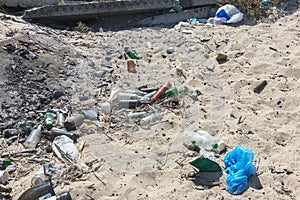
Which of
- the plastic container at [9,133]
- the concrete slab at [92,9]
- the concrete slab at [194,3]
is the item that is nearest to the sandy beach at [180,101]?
the plastic container at [9,133]

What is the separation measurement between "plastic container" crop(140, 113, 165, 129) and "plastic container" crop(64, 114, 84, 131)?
0.53 m

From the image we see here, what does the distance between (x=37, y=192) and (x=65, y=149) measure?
530 millimetres

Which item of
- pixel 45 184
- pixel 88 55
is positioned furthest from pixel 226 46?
pixel 45 184

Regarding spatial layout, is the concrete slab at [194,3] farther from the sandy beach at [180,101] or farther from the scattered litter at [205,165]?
the scattered litter at [205,165]

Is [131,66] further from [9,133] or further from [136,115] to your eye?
[9,133]

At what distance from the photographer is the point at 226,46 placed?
4996 mm

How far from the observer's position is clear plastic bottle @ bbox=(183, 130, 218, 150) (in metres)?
3.27

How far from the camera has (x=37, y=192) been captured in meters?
2.75

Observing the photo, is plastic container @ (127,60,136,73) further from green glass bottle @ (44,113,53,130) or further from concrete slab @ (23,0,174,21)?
concrete slab @ (23,0,174,21)

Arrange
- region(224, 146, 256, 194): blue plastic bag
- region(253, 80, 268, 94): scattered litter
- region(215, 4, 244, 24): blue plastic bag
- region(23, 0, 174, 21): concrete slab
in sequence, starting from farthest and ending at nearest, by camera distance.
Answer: region(215, 4, 244, 24): blue plastic bag < region(23, 0, 174, 21): concrete slab < region(253, 80, 268, 94): scattered litter < region(224, 146, 256, 194): blue plastic bag

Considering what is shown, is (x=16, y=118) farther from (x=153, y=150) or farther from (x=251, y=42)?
(x=251, y=42)

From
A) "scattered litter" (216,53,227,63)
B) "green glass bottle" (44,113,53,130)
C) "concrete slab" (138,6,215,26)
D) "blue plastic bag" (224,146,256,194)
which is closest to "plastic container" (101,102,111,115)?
"green glass bottle" (44,113,53,130)

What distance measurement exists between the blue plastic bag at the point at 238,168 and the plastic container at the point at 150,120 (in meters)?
0.80

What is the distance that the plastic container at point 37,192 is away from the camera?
108 inches
